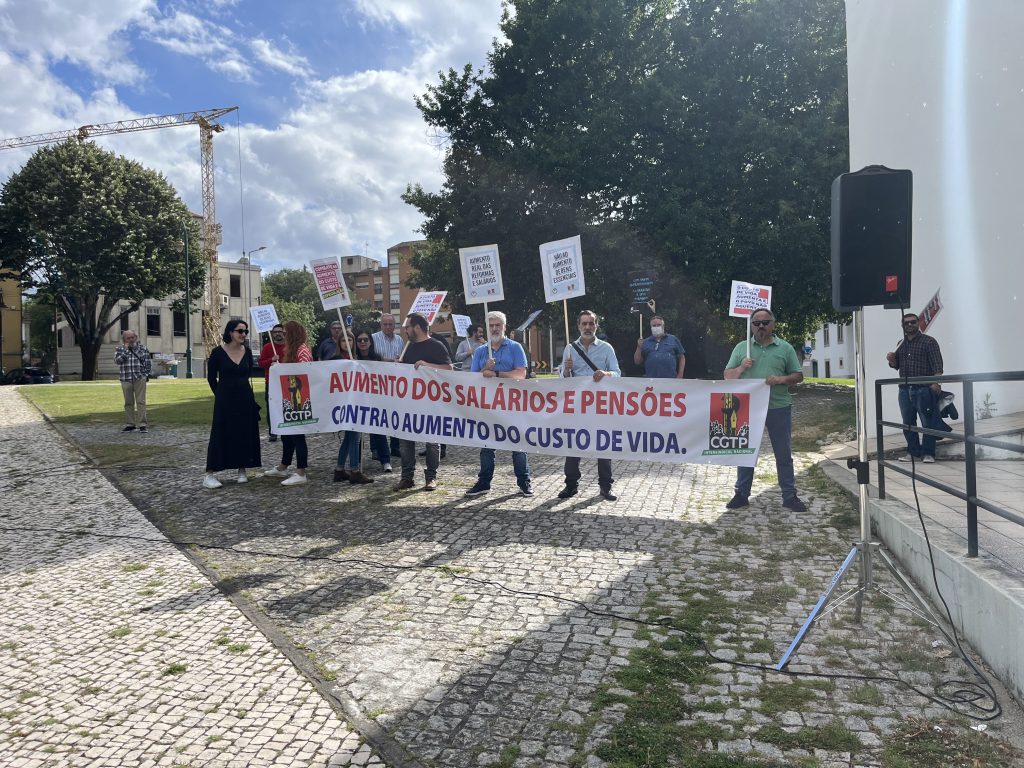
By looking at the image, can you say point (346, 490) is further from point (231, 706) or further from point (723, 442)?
point (231, 706)

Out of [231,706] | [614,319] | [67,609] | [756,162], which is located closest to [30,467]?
[67,609]

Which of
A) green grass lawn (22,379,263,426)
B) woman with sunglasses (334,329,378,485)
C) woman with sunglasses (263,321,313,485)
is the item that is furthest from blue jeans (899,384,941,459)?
green grass lawn (22,379,263,426)

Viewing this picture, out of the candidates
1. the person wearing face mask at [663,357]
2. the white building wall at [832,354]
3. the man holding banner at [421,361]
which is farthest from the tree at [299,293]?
the man holding banner at [421,361]

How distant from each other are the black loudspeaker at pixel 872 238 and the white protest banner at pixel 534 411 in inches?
110

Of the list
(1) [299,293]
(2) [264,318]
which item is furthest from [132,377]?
(1) [299,293]

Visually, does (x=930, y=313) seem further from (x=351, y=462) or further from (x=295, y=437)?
(x=295, y=437)

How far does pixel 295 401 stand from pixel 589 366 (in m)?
3.62

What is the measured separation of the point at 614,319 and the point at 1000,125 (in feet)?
45.1

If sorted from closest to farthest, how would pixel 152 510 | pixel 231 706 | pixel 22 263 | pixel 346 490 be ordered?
pixel 231 706 → pixel 152 510 → pixel 346 490 → pixel 22 263

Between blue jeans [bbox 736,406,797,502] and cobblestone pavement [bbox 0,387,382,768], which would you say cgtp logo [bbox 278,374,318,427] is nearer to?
cobblestone pavement [bbox 0,387,382,768]

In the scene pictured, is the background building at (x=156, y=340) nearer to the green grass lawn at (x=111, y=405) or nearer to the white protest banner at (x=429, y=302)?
the green grass lawn at (x=111, y=405)

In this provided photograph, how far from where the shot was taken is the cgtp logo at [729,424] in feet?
25.0

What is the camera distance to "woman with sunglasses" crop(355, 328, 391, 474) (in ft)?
33.7

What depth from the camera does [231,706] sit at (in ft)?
11.8
